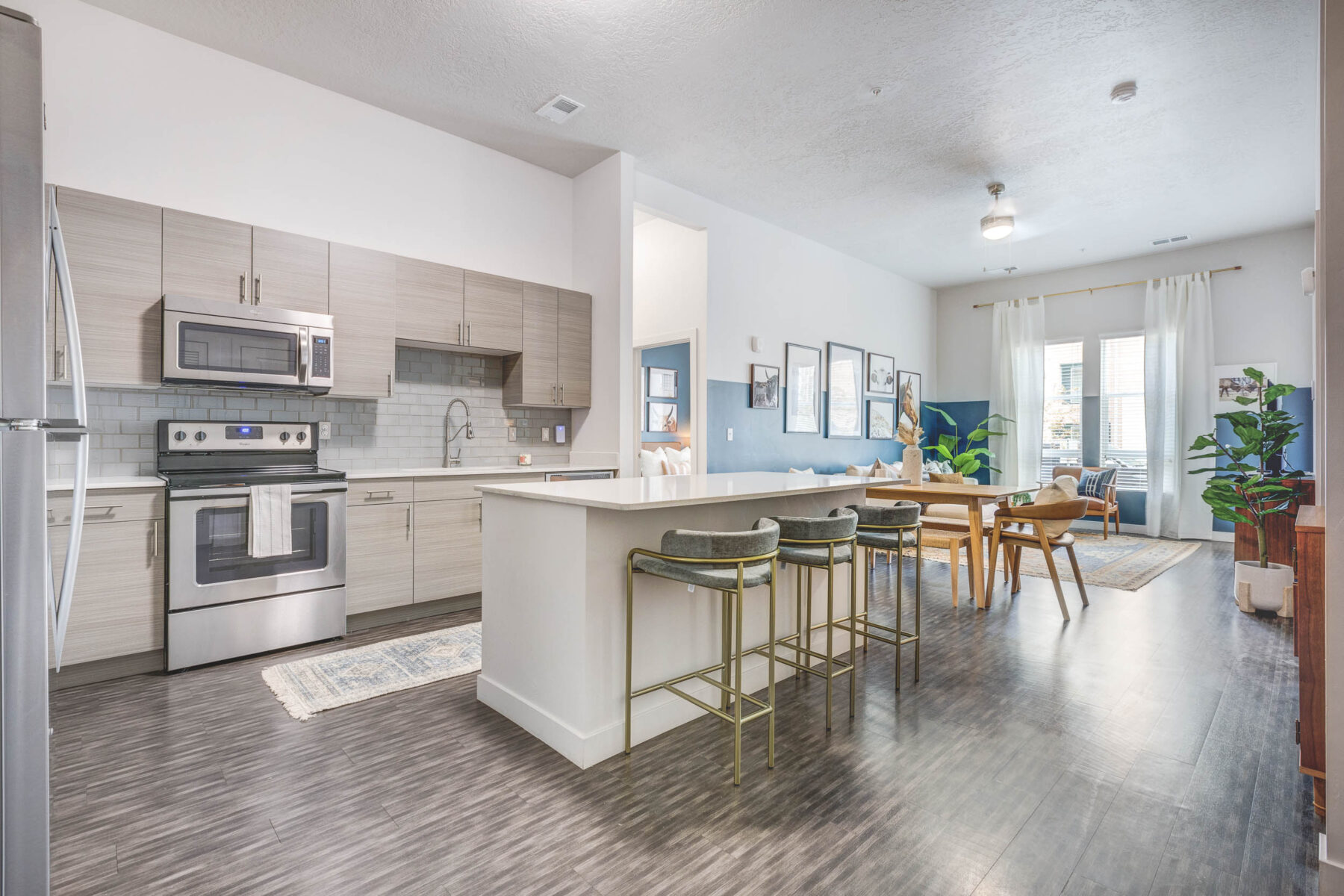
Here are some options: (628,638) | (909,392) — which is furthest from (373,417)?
(909,392)

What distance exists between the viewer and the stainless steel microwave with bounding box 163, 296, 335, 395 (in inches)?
117

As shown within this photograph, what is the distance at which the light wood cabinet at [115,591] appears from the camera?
268cm

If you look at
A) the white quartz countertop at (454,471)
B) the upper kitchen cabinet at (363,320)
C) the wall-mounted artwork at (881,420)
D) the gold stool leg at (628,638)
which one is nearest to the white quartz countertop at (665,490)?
the gold stool leg at (628,638)

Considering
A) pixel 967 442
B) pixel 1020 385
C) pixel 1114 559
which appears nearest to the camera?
pixel 1114 559

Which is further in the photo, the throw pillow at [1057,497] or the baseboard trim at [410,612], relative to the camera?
the throw pillow at [1057,497]

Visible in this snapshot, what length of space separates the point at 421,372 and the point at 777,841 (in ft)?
11.8

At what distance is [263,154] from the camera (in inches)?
139

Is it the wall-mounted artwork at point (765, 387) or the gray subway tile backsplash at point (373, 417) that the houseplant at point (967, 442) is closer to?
the wall-mounted artwork at point (765, 387)

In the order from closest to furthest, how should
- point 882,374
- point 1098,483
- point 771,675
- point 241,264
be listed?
point 771,675 → point 241,264 → point 1098,483 → point 882,374

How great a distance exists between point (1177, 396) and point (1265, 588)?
3.72 meters

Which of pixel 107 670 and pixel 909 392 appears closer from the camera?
pixel 107 670

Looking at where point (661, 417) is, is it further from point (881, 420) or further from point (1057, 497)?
point (1057, 497)

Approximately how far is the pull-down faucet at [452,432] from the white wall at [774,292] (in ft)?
7.14

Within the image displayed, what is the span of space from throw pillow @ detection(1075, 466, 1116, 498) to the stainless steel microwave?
7.69 meters
